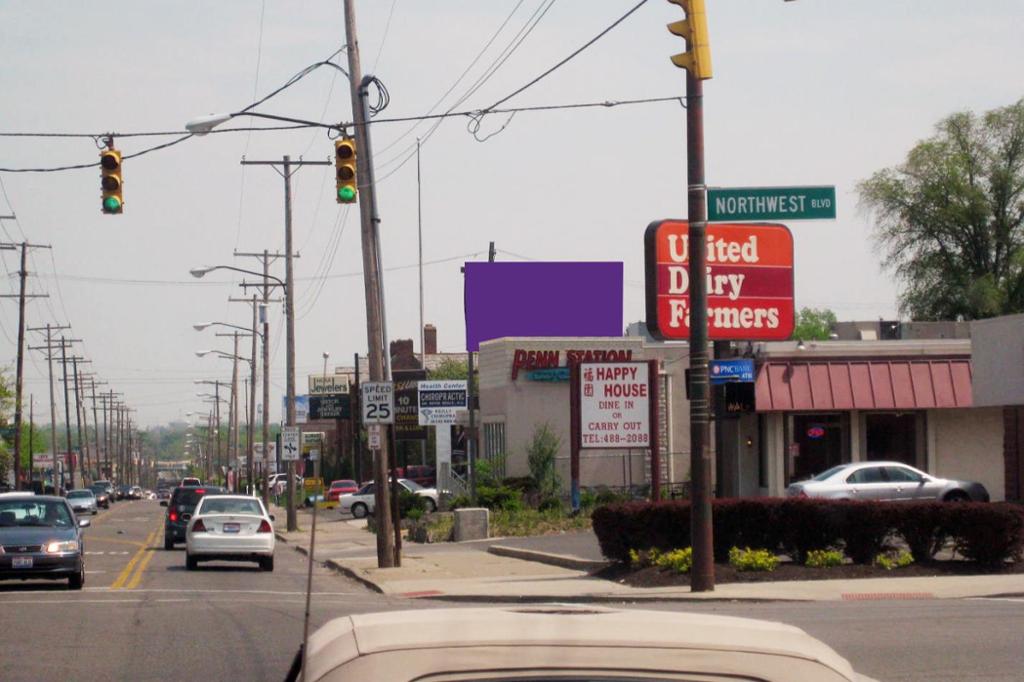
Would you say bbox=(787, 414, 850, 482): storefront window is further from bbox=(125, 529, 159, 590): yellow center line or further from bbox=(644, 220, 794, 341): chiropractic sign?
bbox=(125, 529, 159, 590): yellow center line

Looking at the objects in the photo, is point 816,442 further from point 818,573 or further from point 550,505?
point 818,573

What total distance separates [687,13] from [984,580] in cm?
932

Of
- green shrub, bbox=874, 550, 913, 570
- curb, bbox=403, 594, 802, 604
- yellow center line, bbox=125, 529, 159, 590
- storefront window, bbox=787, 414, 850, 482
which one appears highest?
storefront window, bbox=787, 414, 850, 482

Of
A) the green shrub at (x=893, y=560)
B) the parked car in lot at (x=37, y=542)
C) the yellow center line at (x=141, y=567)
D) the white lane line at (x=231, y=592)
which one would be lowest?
the yellow center line at (x=141, y=567)

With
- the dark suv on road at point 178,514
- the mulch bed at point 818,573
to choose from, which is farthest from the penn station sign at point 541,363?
the mulch bed at point 818,573

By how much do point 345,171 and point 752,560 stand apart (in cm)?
876

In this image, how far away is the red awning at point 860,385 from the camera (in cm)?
3959

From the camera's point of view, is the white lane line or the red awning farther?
the red awning

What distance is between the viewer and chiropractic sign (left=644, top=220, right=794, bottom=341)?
88.5 ft

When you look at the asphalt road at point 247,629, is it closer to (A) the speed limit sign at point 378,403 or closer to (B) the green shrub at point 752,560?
(B) the green shrub at point 752,560

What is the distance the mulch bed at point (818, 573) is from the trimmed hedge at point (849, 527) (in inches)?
8.6

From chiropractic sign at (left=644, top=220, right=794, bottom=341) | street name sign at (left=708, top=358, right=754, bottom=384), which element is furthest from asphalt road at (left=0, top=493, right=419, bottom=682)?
chiropractic sign at (left=644, top=220, right=794, bottom=341)

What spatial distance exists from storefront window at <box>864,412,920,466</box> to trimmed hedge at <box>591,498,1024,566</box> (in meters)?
19.5

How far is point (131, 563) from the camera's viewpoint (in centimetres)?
2998
